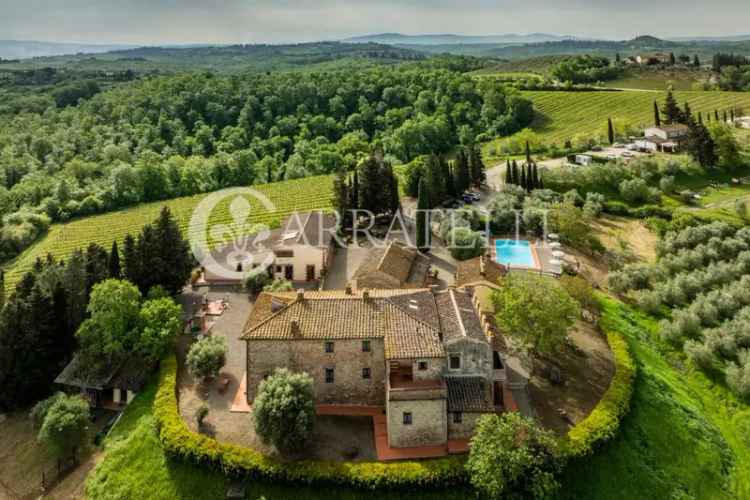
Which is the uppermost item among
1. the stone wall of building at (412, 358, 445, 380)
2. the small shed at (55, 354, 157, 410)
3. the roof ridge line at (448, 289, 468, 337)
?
the roof ridge line at (448, 289, 468, 337)

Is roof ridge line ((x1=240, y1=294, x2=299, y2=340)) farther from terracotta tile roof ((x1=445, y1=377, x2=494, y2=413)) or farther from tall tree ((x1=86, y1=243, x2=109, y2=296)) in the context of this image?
tall tree ((x1=86, y1=243, x2=109, y2=296))

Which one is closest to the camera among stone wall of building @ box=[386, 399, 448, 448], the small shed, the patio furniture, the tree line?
stone wall of building @ box=[386, 399, 448, 448]

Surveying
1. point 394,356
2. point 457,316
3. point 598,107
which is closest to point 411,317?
point 457,316

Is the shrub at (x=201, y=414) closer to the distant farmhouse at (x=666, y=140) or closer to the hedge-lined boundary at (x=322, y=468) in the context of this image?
the hedge-lined boundary at (x=322, y=468)

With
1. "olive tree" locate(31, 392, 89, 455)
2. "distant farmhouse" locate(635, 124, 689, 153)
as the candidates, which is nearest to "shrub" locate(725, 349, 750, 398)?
"olive tree" locate(31, 392, 89, 455)

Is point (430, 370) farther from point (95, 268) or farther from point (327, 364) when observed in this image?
point (95, 268)
